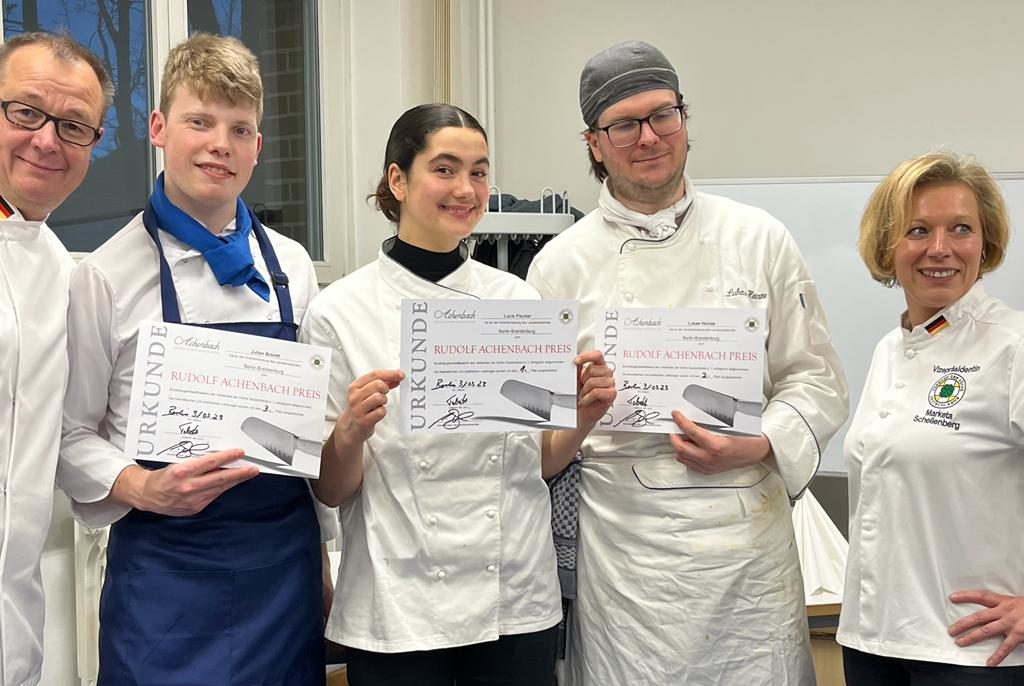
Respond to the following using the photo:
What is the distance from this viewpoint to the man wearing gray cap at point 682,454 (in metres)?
1.69

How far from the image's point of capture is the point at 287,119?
382 cm

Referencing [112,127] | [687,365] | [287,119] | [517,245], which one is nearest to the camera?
[687,365]

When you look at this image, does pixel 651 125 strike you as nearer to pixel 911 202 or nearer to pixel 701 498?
pixel 911 202

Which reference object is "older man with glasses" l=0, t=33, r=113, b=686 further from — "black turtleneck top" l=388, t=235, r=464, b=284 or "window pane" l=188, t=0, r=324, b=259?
"window pane" l=188, t=0, r=324, b=259

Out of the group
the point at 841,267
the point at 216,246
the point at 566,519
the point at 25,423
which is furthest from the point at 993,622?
the point at 841,267

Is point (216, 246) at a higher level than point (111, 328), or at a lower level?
higher

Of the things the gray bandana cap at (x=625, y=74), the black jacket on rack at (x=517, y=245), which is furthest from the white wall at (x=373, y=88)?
the gray bandana cap at (x=625, y=74)

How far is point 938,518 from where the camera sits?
157cm

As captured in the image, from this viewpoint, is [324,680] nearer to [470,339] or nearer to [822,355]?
[470,339]

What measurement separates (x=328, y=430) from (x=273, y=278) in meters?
0.27
